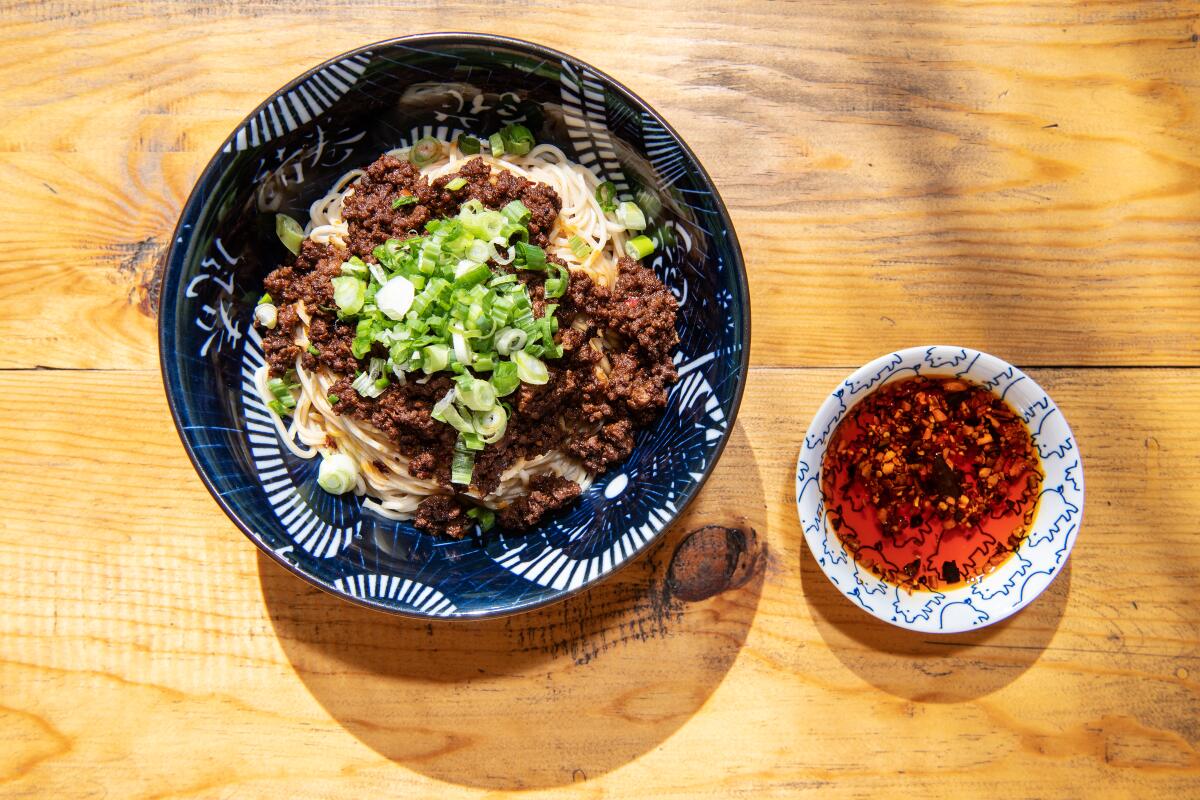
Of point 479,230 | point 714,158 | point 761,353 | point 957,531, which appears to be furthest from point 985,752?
point 479,230

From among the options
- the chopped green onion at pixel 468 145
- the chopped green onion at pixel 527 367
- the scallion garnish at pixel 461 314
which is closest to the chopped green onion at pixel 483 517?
the scallion garnish at pixel 461 314

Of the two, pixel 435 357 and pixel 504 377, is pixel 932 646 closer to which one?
pixel 504 377

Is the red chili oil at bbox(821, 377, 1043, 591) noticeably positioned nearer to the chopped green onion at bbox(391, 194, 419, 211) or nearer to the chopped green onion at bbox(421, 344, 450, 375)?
the chopped green onion at bbox(421, 344, 450, 375)

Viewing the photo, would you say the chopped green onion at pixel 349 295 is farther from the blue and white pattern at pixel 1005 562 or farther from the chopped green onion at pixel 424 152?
the blue and white pattern at pixel 1005 562

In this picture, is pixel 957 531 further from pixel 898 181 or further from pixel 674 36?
pixel 674 36

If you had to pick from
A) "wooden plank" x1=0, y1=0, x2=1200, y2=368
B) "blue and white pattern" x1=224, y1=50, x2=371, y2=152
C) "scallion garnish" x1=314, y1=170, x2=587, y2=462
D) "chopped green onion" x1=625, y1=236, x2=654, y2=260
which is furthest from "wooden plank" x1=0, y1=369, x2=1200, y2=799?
"blue and white pattern" x1=224, y1=50, x2=371, y2=152

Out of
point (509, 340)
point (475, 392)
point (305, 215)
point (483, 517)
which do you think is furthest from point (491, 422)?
point (305, 215)
